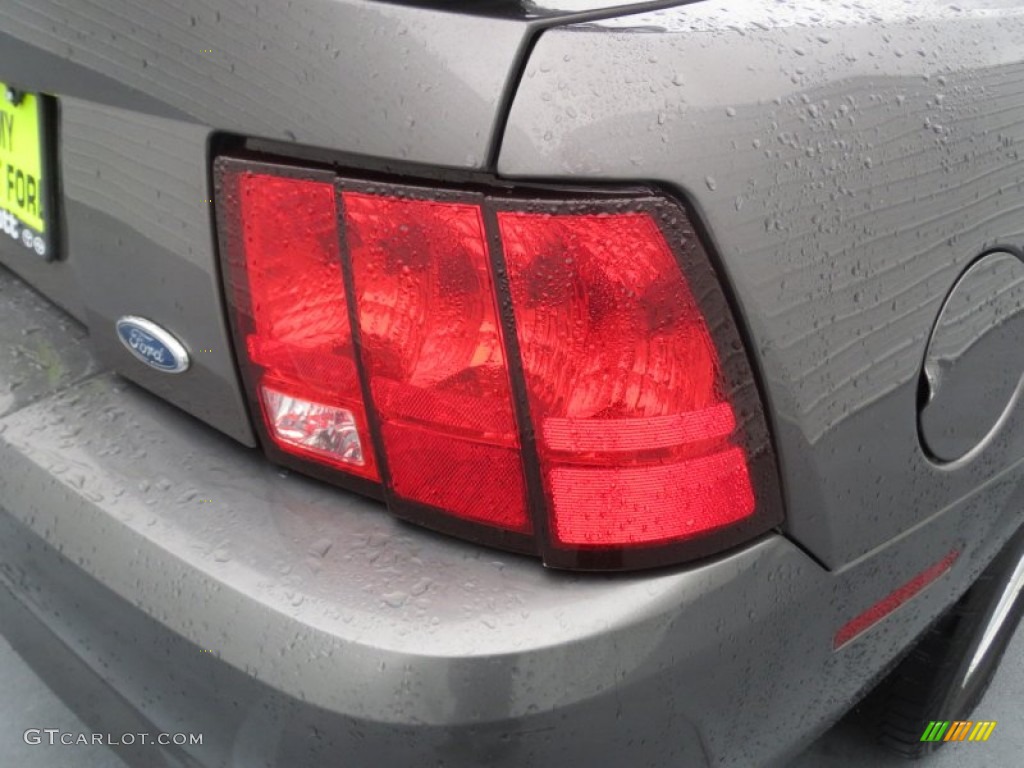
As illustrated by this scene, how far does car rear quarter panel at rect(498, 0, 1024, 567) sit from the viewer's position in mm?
883

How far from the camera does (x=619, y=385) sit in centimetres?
94

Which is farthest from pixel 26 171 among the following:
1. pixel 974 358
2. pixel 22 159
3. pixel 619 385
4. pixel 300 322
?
pixel 974 358

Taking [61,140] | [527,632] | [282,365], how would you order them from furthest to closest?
[61,140] < [282,365] < [527,632]

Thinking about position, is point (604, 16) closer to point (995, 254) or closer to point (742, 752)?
point (995, 254)

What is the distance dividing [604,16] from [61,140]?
0.65 metres

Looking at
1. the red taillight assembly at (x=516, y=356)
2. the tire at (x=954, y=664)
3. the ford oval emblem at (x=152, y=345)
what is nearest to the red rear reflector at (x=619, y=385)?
the red taillight assembly at (x=516, y=356)

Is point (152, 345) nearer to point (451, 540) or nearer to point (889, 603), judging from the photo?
point (451, 540)

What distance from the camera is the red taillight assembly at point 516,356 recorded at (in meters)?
0.90

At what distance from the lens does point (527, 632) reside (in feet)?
3.02

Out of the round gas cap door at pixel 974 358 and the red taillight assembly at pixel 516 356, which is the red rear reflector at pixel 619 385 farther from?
the round gas cap door at pixel 974 358

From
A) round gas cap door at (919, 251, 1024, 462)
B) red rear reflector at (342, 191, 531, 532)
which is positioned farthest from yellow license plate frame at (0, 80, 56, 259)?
round gas cap door at (919, 251, 1024, 462)

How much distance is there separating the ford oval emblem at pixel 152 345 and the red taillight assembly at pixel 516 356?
129 millimetres

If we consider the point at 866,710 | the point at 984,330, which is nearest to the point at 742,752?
the point at 984,330

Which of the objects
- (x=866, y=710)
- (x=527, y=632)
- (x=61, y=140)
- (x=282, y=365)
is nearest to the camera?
(x=527, y=632)
